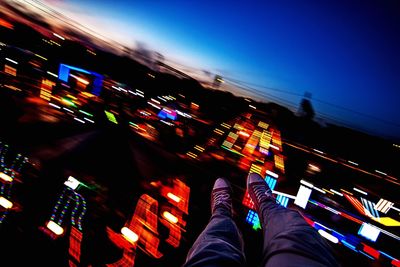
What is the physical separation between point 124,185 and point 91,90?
10771mm

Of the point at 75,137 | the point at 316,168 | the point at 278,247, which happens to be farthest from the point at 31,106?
the point at 316,168

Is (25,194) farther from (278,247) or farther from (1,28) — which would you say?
(1,28)

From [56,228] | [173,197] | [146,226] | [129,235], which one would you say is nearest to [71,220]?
[56,228]

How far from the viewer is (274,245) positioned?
134 cm

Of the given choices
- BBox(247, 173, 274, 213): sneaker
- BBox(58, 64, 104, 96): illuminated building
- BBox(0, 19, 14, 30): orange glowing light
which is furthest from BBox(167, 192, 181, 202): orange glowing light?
BBox(0, 19, 14, 30): orange glowing light

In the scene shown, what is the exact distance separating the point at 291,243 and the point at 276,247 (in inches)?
3.9

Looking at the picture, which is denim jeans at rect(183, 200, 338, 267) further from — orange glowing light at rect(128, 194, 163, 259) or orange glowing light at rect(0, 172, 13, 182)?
orange glowing light at rect(0, 172, 13, 182)

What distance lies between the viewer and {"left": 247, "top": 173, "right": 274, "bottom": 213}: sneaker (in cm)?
226

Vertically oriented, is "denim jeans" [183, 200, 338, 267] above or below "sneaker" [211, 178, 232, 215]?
above

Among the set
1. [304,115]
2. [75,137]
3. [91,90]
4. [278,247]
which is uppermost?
[304,115]

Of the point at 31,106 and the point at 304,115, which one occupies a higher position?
the point at 304,115

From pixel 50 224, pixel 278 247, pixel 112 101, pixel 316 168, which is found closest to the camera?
pixel 278 247

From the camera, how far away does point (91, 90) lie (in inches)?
552

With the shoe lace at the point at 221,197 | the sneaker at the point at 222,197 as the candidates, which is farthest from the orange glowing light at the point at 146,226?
the shoe lace at the point at 221,197
